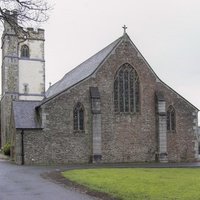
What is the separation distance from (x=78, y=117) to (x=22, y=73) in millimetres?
28258

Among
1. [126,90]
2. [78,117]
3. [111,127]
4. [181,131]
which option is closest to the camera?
[78,117]

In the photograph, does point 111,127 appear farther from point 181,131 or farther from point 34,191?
point 34,191

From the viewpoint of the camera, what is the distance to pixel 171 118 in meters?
44.1

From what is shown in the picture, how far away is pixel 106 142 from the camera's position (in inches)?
1609

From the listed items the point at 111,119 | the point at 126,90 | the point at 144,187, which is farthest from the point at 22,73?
the point at 144,187

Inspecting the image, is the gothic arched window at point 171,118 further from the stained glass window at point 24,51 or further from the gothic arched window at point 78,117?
the stained glass window at point 24,51

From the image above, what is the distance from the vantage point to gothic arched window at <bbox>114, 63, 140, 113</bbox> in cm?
4234

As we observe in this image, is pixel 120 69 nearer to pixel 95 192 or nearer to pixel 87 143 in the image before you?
pixel 87 143

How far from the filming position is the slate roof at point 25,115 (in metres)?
39.2

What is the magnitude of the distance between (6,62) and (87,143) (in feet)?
95.5

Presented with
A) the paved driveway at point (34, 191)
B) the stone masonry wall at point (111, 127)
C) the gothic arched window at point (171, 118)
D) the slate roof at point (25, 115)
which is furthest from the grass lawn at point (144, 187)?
the gothic arched window at point (171, 118)

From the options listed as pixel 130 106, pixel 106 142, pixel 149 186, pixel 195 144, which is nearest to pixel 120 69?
pixel 130 106

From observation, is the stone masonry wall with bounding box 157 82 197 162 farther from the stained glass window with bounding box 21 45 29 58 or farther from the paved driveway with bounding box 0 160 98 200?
the stained glass window with bounding box 21 45 29 58

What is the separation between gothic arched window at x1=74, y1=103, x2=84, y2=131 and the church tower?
24.9m
